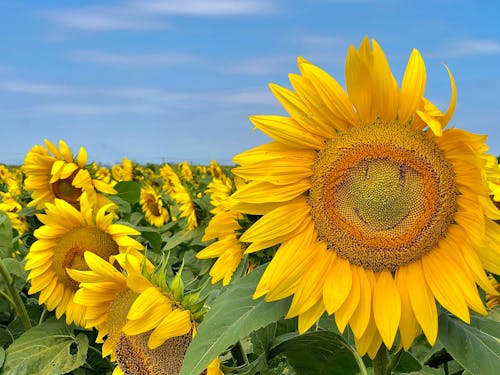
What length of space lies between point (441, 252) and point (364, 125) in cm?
36

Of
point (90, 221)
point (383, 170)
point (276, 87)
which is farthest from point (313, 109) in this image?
point (90, 221)

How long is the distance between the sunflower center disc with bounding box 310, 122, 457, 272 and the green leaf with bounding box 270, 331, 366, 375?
0.29 metres

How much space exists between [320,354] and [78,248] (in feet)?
5.77

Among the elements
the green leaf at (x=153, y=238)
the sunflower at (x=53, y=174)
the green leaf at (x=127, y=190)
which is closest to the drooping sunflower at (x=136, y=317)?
the green leaf at (x=153, y=238)

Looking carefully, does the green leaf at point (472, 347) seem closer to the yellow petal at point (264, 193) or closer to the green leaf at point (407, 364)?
the green leaf at point (407, 364)

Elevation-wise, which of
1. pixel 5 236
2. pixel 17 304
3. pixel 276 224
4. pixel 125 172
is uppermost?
pixel 276 224

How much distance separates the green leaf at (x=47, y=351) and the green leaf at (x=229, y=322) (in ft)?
5.76

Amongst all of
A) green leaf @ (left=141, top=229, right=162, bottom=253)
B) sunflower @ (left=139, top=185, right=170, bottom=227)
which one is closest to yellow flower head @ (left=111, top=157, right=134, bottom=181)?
sunflower @ (left=139, top=185, right=170, bottom=227)

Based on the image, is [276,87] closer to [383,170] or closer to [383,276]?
[383,170]

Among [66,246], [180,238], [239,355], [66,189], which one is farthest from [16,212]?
[239,355]

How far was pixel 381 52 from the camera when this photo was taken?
5.12ft

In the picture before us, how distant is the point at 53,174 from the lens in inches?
173

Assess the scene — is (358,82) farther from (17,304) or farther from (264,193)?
(17,304)

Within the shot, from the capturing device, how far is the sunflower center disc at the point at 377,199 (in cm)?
165
